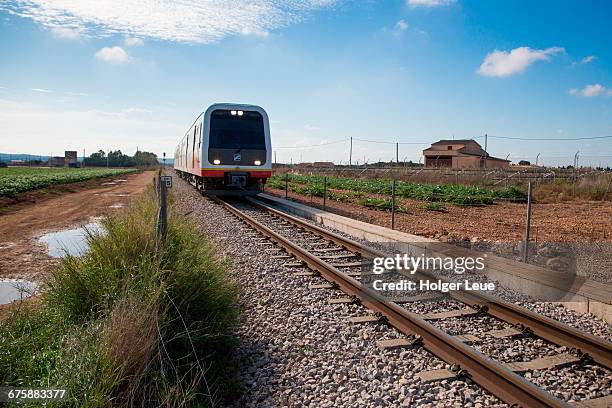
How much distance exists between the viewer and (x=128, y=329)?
3.23 m

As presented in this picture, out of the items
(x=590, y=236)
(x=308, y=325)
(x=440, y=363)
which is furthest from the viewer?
(x=590, y=236)

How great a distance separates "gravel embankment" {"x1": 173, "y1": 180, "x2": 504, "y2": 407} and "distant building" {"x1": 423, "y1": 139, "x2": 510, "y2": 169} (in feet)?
193

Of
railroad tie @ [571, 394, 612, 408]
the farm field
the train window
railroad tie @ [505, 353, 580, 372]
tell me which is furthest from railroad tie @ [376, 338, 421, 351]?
the train window

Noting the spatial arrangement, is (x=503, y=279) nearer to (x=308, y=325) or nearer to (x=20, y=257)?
(x=308, y=325)

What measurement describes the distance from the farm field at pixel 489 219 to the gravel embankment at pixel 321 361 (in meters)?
4.97

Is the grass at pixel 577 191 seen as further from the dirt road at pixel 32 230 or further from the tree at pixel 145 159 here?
the tree at pixel 145 159

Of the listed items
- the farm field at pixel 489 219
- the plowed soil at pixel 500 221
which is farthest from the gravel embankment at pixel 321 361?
the plowed soil at pixel 500 221

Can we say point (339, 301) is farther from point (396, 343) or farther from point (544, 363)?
point (544, 363)

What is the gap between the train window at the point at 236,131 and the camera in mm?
16016

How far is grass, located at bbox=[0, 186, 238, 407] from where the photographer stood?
2969 millimetres

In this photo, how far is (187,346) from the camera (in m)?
3.78

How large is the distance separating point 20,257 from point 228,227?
439 cm

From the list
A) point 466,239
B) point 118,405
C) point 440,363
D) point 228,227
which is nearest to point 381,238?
point 466,239

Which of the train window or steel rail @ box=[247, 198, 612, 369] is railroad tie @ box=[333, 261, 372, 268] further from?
the train window
